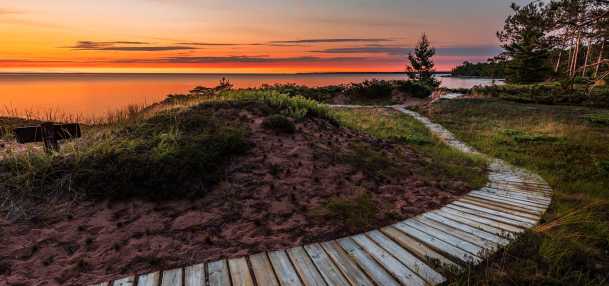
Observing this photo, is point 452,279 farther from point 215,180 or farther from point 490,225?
point 215,180

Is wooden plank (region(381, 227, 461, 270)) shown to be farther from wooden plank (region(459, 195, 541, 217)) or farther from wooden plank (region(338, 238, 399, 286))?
wooden plank (region(459, 195, 541, 217))

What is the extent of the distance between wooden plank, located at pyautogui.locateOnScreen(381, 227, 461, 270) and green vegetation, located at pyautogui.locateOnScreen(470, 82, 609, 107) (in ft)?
59.9

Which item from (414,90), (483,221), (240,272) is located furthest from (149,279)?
(414,90)

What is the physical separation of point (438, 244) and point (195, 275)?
2795 mm

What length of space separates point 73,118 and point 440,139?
41.4 ft

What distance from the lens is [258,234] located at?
390 cm

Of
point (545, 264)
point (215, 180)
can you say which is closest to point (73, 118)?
point (215, 180)

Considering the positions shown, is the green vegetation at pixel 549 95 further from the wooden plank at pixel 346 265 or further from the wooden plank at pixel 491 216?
the wooden plank at pixel 346 265

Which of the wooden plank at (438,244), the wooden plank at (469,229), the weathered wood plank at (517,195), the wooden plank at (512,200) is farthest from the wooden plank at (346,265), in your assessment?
the weathered wood plank at (517,195)

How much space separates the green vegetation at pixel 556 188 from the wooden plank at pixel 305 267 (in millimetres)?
1313

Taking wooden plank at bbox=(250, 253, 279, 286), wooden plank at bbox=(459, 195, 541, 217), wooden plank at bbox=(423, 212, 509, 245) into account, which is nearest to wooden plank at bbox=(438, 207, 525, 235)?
wooden plank at bbox=(423, 212, 509, 245)

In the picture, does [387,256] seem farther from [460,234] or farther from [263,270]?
[263,270]

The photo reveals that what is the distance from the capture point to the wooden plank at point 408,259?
3.01 metres

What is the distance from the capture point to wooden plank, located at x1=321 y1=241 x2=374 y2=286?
9.70 feet
